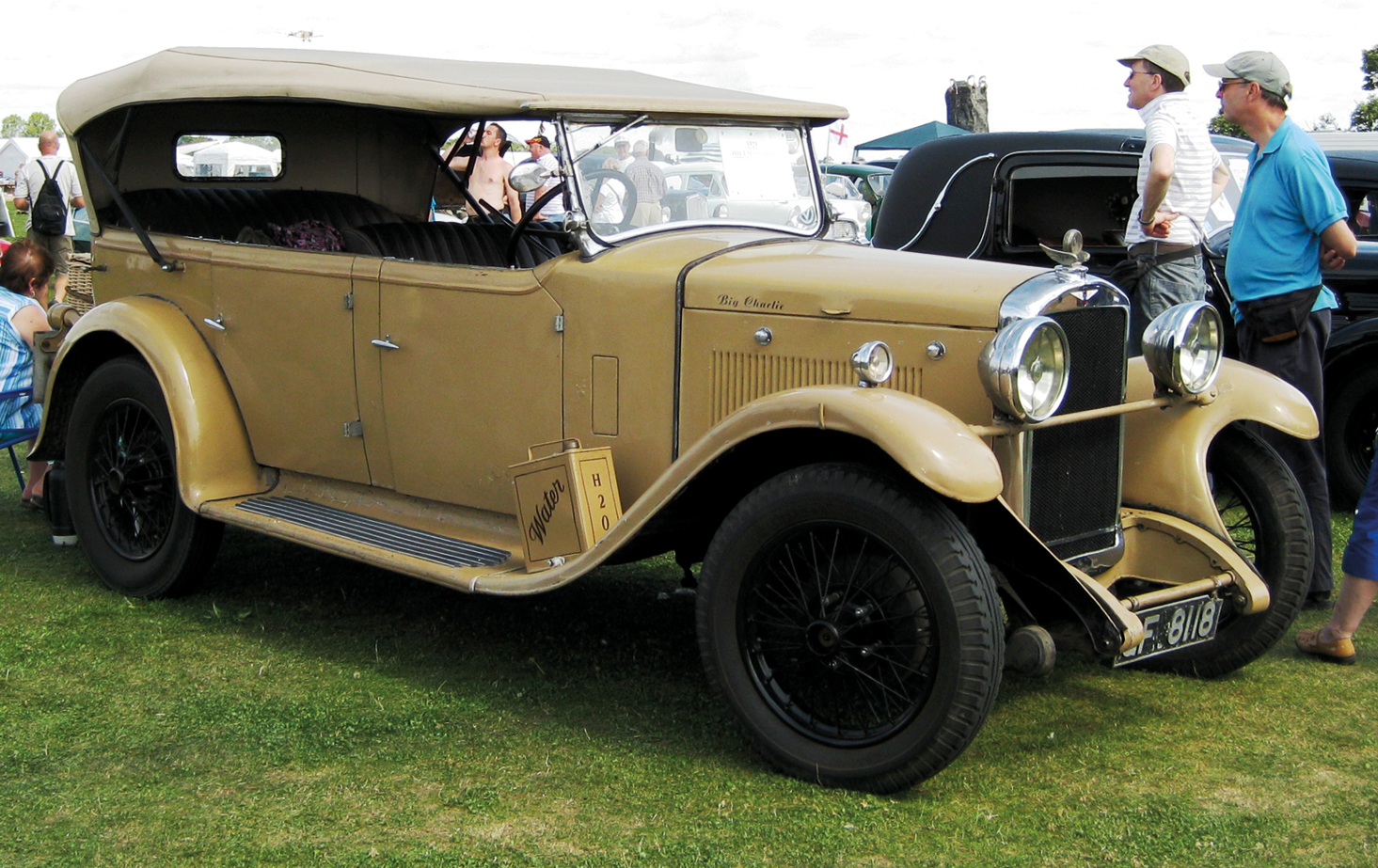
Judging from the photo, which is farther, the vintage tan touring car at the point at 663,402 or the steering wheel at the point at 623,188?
the steering wheel at the point at 623,188

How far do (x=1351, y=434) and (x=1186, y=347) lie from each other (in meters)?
3.14

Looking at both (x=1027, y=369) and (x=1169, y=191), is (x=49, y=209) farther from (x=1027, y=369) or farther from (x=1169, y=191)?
(x=1027, y=369)

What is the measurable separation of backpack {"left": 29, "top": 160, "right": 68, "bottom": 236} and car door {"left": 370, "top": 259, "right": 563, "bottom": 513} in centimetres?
874

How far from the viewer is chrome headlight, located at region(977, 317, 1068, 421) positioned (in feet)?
10.9

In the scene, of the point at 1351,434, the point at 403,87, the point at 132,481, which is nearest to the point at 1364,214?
the point at 1351,434

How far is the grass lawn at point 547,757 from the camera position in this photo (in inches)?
120

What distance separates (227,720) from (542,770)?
39.4 inches

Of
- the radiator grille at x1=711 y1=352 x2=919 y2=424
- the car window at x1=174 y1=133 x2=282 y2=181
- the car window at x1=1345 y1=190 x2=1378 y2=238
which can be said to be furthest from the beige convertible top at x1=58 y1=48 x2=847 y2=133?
the car window at x1=1345 y1=190 x2=1378 y2=238

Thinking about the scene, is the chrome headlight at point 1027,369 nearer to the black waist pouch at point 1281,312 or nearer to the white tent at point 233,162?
the black waist pouch at point 1281,312

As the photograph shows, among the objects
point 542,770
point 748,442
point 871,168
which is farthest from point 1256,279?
point 871,168

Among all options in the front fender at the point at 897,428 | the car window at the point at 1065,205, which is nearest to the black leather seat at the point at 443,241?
the front fender at the point at 897,428

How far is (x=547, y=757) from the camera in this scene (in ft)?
11.7

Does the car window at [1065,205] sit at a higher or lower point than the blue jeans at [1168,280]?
higher

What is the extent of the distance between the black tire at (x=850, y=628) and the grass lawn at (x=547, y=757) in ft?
0.43
